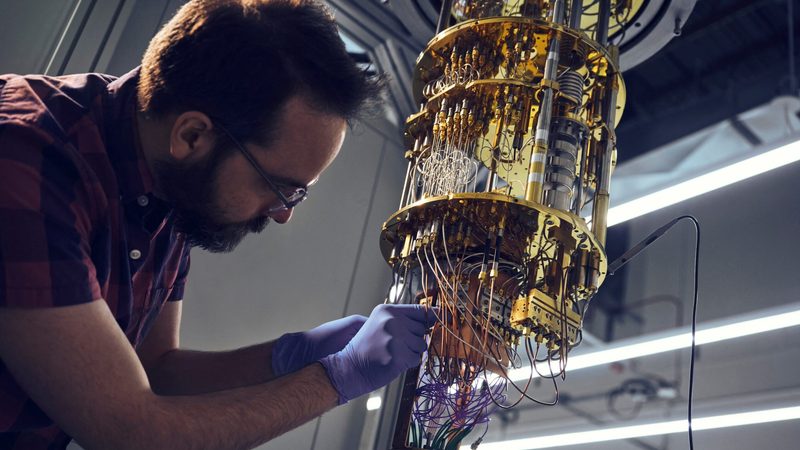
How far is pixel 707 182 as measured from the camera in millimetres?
2266

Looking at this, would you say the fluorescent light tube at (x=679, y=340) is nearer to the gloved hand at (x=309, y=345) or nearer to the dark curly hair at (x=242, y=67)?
the gloved hand at (x=309, y=345)

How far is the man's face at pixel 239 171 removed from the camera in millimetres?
1308

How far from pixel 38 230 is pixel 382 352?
0.63 m

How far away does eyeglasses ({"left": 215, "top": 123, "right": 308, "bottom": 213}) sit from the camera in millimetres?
1308

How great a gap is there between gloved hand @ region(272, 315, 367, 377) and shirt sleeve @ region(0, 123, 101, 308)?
0.57 metres

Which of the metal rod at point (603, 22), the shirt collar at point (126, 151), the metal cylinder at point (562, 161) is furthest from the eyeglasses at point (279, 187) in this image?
the metal rod at point (603, 22)

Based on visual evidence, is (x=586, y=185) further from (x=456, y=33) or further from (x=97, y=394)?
(x=97, y=394)

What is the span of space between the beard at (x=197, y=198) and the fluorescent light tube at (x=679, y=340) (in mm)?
935

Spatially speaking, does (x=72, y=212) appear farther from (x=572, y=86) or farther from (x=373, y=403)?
(x=373, y=403)

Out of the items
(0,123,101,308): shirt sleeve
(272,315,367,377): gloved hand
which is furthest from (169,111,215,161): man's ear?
(272,315,367,377): gloved hand

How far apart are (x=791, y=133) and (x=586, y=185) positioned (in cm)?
100

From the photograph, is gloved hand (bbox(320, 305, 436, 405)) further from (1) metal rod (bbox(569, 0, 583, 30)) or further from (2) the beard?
(1) metal rod (bbox(569, 0, 583, 30))

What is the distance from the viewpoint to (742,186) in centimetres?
232

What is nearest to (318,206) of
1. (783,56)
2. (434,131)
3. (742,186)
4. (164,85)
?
(434,131)
